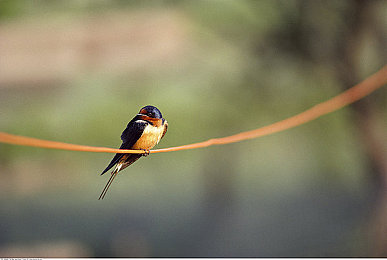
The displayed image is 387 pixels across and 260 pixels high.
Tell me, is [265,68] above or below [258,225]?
above

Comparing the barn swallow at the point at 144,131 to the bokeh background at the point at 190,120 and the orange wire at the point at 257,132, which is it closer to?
the orange wire at the point at 257,132

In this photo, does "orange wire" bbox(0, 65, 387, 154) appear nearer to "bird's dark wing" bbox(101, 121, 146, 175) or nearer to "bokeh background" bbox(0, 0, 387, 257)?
"bird's dark wing" bbox(101, 121, 146, 175)

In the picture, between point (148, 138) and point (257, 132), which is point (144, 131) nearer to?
point (148, 138)

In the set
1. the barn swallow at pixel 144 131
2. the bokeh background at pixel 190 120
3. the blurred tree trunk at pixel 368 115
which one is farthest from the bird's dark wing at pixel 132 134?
Result: the blurred tree trunk at pixel 368 115

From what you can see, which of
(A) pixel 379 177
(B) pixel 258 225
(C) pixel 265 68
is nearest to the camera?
(A) pixel 379 177

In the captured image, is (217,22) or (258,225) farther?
(258,225)

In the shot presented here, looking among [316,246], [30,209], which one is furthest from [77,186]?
[316,246]

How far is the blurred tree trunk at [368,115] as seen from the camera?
1061 mm

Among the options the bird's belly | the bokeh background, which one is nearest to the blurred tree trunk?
the bokeh background

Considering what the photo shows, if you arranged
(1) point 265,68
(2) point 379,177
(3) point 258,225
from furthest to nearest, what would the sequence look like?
1. (3) point 258,225
2. (1) point 265,68
3. (2) point 379,177

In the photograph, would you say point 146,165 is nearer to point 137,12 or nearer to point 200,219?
point 200,219

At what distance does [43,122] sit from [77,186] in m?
0.19

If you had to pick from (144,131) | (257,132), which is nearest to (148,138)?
(144,131)

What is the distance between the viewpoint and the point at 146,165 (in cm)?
121
